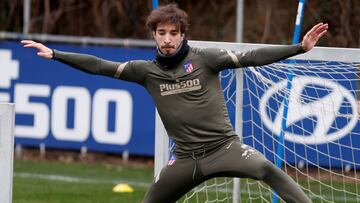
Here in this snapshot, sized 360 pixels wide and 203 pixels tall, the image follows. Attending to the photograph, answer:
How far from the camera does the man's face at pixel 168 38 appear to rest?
7988 mm

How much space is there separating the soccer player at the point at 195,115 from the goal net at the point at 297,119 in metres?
1.26

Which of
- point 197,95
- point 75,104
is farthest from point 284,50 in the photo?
point 75,104

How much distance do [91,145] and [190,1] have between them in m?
3.47

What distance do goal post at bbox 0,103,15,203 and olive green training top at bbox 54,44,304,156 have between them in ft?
3.66

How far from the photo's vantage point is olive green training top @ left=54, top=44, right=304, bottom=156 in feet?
26.4

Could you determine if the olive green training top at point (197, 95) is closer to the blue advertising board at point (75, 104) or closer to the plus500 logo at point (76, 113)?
the blue advertising board at point (75, 104)

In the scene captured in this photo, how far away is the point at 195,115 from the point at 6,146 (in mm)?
1455

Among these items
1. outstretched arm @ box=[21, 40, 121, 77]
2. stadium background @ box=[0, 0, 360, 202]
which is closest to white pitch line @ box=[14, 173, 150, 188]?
stadium background @ box=[0, 0, 360, 202]

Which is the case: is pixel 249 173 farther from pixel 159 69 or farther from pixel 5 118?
pixel 5 118

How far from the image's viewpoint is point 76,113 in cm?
1644

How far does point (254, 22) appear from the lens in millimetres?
17641

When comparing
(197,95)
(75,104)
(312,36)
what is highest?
(312,36)

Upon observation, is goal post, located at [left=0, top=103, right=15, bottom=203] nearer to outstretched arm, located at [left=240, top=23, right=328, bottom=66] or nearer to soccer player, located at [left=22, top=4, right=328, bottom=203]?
soccer player, located at [left=22, top=4, right=328, bottom=203]

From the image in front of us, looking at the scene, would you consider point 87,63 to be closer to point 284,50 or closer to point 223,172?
point 223,172
